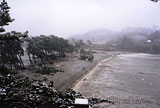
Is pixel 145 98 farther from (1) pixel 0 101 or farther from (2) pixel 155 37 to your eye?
(2) pixel 155 37

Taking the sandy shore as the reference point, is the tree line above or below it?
above

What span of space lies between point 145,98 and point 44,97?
15.0 meters

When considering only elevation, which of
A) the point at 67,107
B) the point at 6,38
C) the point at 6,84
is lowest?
the point at 67,107

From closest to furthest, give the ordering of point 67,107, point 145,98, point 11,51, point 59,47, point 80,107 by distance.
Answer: point 80,107
point 67,107
point 145,98
point 11,51
point 59,47

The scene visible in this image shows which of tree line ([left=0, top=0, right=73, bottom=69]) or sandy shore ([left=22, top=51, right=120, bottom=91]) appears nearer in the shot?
tree line ([left=0, top=0, right=73, bottom=69])

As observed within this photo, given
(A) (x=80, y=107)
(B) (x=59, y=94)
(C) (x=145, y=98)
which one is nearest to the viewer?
(A) (x=80, y=107)

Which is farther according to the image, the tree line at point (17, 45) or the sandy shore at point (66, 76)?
the sandy shore at point (66, 76)

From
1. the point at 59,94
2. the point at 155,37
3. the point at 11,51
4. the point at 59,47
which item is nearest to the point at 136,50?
the point at 155,37

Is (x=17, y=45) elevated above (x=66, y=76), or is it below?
above

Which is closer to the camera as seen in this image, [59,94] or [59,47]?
[59,94]

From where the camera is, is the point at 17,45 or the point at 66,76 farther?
the point at 17,45

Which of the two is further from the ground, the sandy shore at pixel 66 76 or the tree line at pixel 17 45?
the tree line at pixel 17 45

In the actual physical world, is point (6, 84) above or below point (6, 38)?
below

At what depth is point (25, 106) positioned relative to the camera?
10969mm
